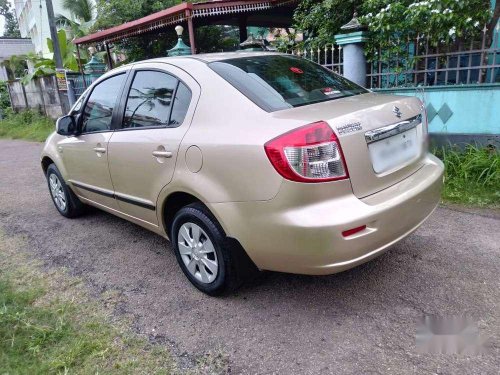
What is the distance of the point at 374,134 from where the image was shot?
Answer: 7.96 ft

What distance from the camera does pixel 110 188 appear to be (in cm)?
364

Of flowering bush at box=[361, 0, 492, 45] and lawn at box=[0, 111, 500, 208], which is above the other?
flowering bush at box=[361, 0, 492, 45]

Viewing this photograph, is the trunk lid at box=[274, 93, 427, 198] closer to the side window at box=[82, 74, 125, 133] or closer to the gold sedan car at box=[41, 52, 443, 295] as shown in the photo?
the gold sedan car at box=[41, 52, 443, 295]

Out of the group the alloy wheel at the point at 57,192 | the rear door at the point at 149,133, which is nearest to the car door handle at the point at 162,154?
the rear door at the point at 149,133

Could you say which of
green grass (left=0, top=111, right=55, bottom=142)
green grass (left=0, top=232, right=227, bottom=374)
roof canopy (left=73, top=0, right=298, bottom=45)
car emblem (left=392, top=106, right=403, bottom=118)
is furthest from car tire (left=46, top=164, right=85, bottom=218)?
green grass (left=0, top=111, right=55, bottom=142)

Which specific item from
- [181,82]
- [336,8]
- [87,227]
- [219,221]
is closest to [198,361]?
[219,221]

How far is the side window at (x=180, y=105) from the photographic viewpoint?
2.86m

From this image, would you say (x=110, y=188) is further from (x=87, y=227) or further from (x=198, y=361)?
(x=198, y=361)

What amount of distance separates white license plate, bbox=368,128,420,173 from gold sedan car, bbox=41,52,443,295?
1 centimetres

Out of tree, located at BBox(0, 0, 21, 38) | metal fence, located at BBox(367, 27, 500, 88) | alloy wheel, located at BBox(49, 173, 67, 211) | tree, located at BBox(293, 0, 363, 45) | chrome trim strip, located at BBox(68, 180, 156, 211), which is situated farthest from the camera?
tree, located at BBox(0, 0, 21, 38)

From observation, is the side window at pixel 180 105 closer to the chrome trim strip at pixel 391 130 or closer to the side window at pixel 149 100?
the side window at pixel 149 100

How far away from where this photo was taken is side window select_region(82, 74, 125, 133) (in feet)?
11.8

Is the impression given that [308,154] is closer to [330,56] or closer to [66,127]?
[66,127]

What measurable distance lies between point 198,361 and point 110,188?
1897mm
